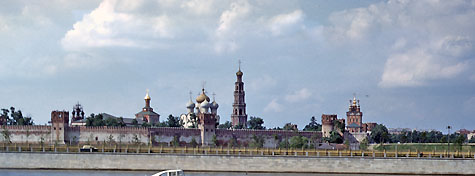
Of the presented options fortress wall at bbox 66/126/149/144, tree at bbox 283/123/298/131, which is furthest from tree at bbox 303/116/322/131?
fortress wall at bbox 66/126/149/144

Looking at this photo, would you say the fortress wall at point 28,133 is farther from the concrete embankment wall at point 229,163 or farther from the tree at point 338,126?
the tree at point 338,126

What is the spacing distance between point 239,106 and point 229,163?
331 feet

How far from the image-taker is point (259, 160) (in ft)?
264

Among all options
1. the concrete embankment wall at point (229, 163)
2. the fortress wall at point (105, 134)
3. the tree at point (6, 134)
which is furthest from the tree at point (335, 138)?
the concrete embankment wall at point (229, 163)

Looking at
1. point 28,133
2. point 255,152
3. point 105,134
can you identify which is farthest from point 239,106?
point 255,152

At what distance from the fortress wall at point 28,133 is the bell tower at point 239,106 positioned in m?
55.9

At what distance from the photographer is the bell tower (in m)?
179

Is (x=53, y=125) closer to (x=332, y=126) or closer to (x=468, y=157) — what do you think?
(x=332, y=126)

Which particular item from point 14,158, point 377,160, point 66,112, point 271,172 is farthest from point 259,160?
point 66,112

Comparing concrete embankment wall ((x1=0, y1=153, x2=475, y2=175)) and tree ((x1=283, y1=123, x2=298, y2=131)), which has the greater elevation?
tree ((x1=283, y1=123, x2=298, y2=131))

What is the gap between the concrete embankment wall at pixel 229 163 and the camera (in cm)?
7875

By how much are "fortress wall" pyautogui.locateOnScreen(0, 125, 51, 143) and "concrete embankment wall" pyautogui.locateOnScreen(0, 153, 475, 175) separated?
51.2 meters

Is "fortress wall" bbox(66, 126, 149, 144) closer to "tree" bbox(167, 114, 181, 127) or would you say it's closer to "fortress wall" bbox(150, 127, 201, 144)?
"fortress wall" bbox(150, 127, 201, 144)

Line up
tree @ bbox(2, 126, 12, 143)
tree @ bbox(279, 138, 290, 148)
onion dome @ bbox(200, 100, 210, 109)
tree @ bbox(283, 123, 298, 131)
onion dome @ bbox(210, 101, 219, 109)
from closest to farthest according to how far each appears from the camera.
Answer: tree @ bbox(2, 126, 12, 143)
tree @ bbox(279, 138, 290, 148)
onion dome @ bbox(200, 100, 210, 109)
onion dome @ bbox(210, 101, 219, 109)
tree @ bbox(283, 123, 298, 131)
